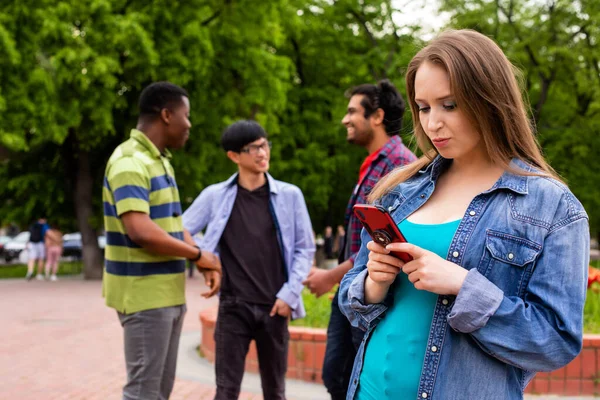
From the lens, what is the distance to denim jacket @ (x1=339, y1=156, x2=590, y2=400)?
5.94 ft

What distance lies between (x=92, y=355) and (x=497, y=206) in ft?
24.4

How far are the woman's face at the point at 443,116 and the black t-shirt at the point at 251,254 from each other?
8.40 feet

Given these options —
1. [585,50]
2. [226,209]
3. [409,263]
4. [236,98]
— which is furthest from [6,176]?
[409,263]

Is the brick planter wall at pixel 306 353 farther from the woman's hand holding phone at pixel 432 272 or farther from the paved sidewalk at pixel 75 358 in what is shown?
the woman's hand holding phone at pixel 432 272

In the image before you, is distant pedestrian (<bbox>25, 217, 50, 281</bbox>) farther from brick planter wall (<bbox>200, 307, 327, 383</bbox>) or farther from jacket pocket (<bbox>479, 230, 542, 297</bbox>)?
jacket pocket (<bbox>479, 230, 542, 297</bbox>)

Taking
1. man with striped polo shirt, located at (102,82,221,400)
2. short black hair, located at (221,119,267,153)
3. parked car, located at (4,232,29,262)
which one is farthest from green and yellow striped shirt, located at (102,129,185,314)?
parked car, located at (4,232,29,262)

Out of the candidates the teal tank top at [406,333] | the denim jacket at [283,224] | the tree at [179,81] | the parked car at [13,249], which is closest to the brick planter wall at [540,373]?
the denim jacket at [283,224]

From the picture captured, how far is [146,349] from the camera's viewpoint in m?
3.75

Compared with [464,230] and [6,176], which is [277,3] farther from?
[464,230]

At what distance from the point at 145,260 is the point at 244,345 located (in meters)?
0.92

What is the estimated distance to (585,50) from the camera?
2034 centimetres

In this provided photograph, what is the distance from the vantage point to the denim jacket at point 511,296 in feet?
5.94

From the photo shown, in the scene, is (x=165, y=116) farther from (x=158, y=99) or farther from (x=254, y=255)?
(x=254, y=255)

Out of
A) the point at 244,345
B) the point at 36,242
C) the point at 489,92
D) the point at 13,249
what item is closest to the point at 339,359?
the point at 244,345
